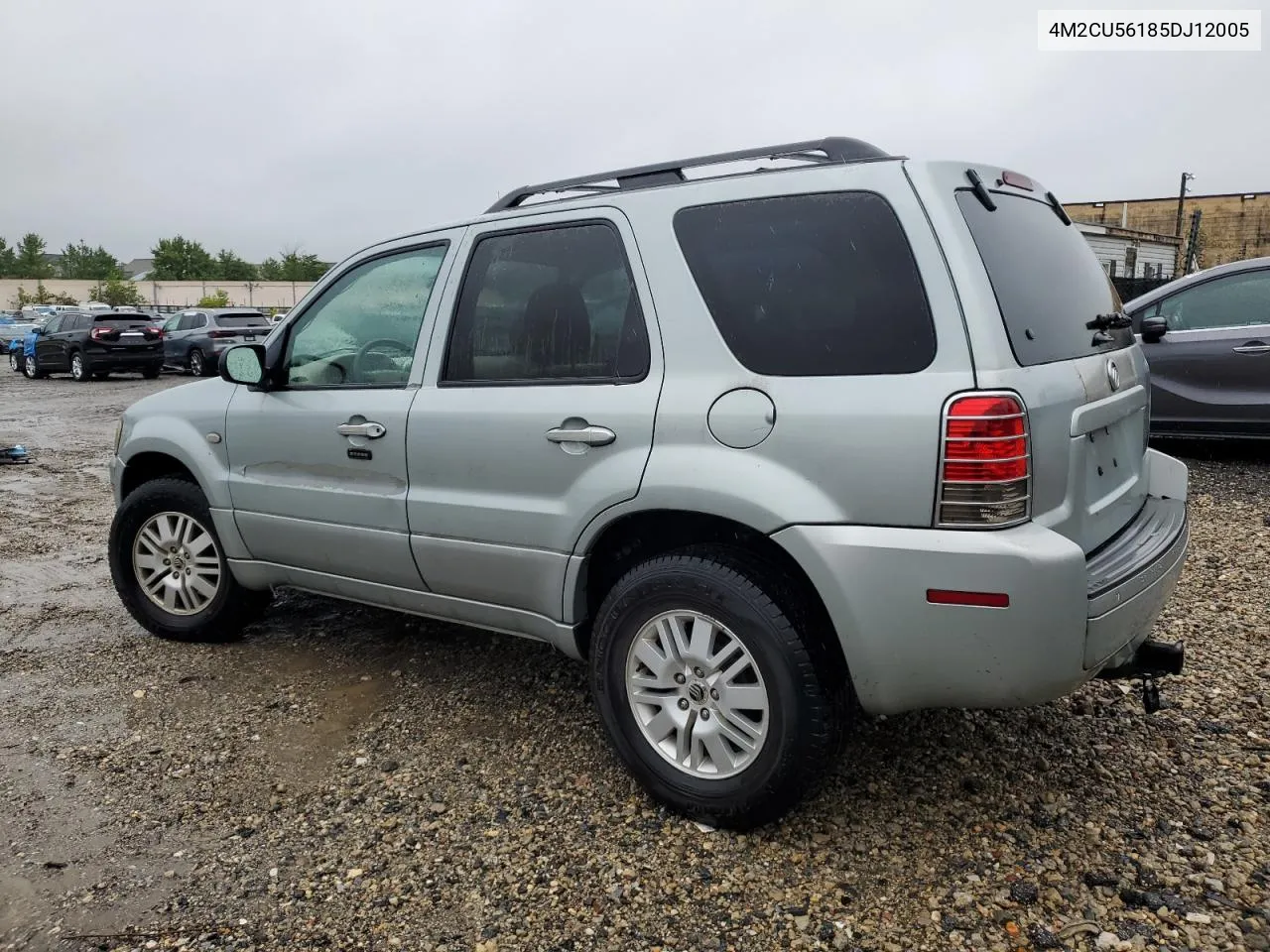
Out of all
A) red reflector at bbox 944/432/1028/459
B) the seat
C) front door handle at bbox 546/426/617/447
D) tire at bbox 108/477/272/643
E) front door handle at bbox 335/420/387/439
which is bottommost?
tire at bbox 108/477/272/643

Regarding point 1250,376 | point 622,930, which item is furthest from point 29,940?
point 1250,376

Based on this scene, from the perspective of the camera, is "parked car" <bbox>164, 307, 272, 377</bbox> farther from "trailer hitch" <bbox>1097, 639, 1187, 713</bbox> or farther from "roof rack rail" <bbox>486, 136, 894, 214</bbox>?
"trailer hitch" <bbox>1097, 639, 1187, 713</bbox>

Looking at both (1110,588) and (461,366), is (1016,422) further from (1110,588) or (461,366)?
(461,366)

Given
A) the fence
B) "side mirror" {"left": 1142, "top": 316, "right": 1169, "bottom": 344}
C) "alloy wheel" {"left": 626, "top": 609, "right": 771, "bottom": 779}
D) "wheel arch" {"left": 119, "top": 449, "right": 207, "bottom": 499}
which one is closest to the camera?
"alloy wheel" {"left": 626, "top": 609, "right": 771, "bottom": 779}

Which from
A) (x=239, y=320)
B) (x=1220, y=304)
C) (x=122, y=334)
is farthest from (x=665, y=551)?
(x=239, y=320)

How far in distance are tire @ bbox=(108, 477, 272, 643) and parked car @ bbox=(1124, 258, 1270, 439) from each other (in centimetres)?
639

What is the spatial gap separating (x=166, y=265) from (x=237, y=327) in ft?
226

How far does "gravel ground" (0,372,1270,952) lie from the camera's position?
244 centimetres

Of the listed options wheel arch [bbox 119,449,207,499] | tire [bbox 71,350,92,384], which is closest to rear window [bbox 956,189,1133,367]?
wheel arch [bbox 119,449,207,499]

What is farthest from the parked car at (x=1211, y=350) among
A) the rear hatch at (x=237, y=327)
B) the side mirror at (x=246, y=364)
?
the rear hatch at (x=237, y=327)

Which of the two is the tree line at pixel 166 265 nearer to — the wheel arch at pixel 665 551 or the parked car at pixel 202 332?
the parked car at pixel 202 332

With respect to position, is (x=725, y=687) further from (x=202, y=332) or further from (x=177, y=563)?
(x=202, y=332)

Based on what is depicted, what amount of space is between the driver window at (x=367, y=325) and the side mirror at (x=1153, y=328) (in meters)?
5.72

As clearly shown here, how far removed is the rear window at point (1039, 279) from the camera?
2510mm
